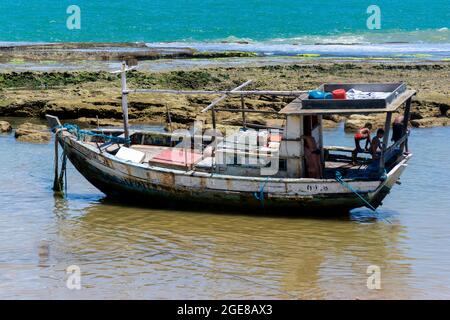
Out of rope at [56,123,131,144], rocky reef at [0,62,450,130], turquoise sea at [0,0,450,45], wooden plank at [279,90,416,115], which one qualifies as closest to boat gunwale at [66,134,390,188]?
rope at [56,123,131,144]

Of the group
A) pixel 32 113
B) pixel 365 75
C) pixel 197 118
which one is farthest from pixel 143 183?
pixel 365 75

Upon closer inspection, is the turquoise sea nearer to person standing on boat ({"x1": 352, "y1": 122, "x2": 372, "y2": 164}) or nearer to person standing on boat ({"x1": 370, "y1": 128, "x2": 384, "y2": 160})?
person standing on boat ({"x1": 352, "y1": 122, "x2": 372, "y2": 164})

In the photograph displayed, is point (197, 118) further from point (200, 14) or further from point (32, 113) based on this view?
point (200, 14)

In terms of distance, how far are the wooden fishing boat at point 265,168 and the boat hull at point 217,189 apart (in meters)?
0.02

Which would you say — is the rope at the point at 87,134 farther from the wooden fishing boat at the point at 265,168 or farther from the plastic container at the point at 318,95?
the plastic container at the point at 318,95

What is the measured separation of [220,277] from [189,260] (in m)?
0.99

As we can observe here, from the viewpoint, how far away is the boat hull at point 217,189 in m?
15.6

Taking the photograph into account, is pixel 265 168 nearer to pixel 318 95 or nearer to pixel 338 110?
pixel 318 95

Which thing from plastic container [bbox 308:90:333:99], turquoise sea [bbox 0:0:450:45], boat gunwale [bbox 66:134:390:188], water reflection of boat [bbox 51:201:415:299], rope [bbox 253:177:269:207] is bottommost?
water reflection of boat [bbox 51:201:415:299]

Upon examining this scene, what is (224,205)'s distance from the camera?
16.4 meters

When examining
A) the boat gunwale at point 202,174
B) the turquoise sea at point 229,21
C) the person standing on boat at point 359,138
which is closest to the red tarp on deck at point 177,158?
the boat gunwale at point 202,174

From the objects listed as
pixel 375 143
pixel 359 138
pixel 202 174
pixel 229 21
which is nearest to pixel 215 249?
pixel 202 174

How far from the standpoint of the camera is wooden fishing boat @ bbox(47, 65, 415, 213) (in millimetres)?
15492

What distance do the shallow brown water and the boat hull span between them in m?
0.28
